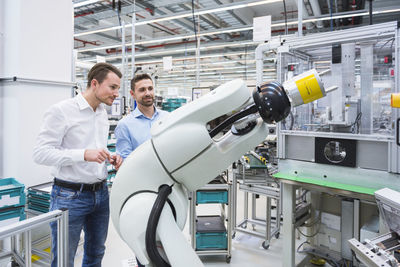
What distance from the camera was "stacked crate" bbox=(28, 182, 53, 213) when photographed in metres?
2.35

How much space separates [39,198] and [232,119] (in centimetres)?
234

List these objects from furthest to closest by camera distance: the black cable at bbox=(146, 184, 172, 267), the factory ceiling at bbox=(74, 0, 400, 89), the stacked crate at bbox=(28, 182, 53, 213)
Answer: the factory ceiling at bbox=(74, 0, 400, 89) → the stacked crate at bbox=(28, 182, 53, 213) → the black cable at bbox=(146, 184, 172, 267)

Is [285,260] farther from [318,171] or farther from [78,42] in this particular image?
[78,42]

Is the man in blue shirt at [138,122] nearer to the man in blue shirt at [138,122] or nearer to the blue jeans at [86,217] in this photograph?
the man in blue shirt at [138,122]

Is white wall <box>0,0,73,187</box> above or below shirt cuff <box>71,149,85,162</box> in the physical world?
above

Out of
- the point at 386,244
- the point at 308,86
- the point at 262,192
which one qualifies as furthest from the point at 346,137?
the point at 308,86

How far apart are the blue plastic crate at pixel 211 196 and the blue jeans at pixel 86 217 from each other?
104 centimetres

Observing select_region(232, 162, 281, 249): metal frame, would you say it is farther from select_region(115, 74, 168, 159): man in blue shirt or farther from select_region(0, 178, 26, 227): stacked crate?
select_region(0, 178, 26, 227): stacked crate

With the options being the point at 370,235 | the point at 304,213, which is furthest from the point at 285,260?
the point at 370,235

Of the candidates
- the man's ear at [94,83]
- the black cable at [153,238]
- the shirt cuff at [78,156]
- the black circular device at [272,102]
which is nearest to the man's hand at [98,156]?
the shirt cuff at [78,156]

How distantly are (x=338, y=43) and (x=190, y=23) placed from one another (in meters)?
4.88

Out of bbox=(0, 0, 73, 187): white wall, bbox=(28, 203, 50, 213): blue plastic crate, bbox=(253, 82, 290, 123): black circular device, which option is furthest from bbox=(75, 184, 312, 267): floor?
bbox=(253, 82, 290, 123): black circular device

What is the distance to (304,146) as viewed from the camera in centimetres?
208

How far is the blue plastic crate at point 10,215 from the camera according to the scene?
1.95 m
